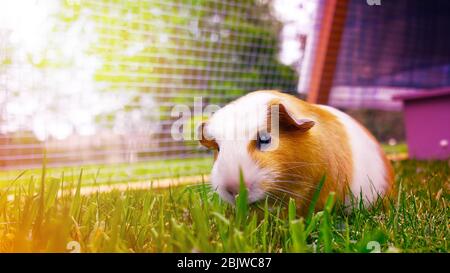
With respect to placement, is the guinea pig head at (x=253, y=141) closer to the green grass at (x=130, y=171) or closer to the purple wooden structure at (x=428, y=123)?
the green grass at (x=130, y=171)

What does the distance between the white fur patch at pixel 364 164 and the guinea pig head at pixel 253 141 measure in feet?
0.83

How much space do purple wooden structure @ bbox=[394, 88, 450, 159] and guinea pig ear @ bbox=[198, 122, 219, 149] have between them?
187cm

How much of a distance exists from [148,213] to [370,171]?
0.61m

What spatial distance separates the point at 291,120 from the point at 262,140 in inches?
3.5

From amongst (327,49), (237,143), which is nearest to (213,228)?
(237,143)

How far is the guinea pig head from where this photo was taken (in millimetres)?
989

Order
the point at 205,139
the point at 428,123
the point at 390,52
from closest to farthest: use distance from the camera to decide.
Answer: the point at 205,139, the point at 428,123, the point at 390,52

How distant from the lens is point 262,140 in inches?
40.6

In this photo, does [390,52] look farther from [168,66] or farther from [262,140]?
[262,140]

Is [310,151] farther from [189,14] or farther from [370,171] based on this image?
[189,14]

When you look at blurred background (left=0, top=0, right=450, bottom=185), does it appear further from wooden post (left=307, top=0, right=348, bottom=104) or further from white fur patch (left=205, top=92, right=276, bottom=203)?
white fur patch (left=205, top=92, right=276, bottom=203)

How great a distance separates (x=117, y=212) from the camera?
0.90m

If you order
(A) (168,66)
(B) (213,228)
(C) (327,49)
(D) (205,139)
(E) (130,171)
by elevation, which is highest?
(C) (327,49)

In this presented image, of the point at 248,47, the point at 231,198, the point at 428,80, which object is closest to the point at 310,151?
the point at 231,198
